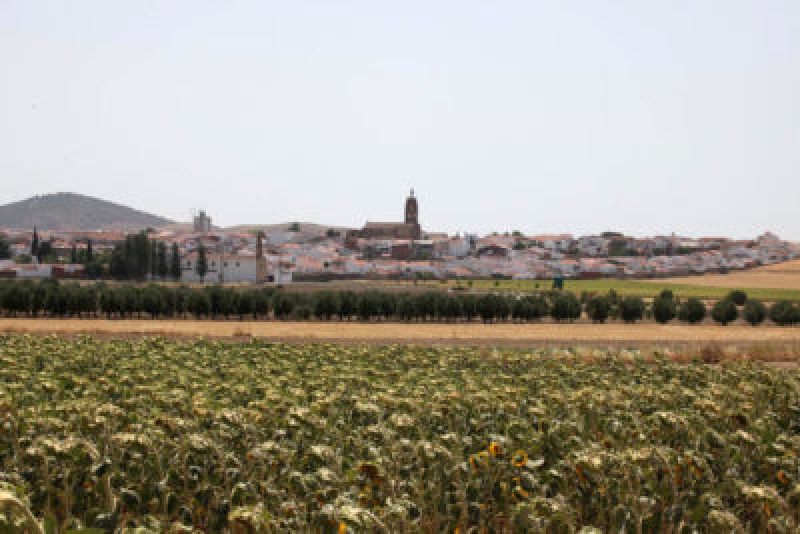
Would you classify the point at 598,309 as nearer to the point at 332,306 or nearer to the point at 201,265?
the point at 332,306

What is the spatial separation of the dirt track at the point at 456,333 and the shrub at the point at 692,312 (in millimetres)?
6390

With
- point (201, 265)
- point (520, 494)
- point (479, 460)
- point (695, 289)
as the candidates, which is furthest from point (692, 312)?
point (201, 265)

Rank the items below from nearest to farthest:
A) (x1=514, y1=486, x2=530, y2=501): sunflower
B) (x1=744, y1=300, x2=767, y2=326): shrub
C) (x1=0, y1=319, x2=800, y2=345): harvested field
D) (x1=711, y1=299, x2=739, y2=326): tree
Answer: (x1=514, y1=486, x2=530, y2=501): sunflower
(x1=0, y1=319, x2=800, y2=345): harvested field
(x1=744, y1=300, x2=767, y2=326): shrub
(x1=711, y1=299, x2=739, y2=326): tree

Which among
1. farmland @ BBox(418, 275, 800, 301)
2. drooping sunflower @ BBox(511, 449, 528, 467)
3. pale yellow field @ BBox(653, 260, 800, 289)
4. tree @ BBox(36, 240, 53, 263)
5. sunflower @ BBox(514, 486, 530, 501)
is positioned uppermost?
tree @ BBox(36, 240, 53, 263)

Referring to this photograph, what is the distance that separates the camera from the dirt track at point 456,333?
5266 cm

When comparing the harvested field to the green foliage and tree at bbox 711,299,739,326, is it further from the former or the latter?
the green foliage

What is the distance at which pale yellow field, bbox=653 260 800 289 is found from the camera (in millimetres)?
128500

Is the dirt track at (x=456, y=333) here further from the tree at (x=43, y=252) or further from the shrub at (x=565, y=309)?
the tree at (x=43, y=252)

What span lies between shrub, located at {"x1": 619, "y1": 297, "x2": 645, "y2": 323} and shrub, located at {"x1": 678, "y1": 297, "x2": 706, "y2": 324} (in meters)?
3.75

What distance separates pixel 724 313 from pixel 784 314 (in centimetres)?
524

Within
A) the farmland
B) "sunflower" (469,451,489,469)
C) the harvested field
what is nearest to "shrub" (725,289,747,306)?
the farmland

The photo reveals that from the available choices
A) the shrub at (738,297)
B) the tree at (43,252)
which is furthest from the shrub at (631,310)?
the tree at (43,252)

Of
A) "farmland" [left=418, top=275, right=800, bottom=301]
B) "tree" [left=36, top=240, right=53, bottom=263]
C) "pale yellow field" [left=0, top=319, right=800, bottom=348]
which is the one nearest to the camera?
"pale yellow field" [left=0, top=319, right=800, bottom=348]

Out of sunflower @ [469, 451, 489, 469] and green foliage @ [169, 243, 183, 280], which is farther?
green foliage @ [169, 243, 183, 280]
